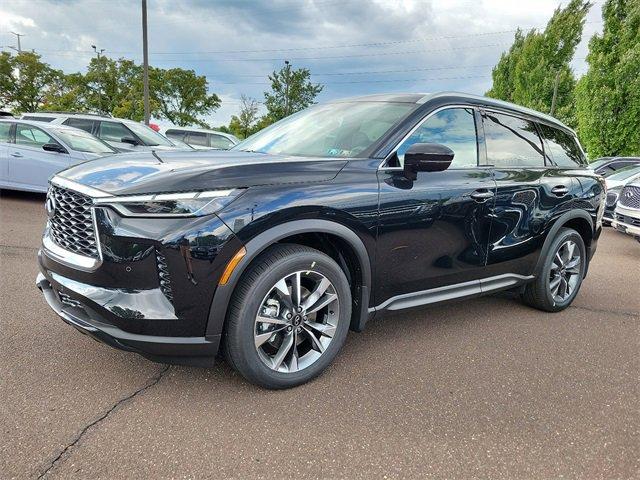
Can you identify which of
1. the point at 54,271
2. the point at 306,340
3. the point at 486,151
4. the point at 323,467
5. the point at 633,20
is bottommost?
the point at 323,467

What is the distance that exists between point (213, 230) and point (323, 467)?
3.90ft

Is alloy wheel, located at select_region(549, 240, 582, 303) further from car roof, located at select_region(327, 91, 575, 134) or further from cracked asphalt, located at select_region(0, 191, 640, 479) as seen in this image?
car roof, located at select_region(327, 91, 575, 134)

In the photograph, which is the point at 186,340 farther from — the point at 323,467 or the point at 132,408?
the point at 323,467

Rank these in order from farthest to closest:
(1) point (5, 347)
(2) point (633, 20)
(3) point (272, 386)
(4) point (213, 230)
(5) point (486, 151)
Answer: (2) point (633, 20)
(5) point (486, 151)
(1) point (5, 347)
(3) point (272, 386)
(4) point (213, 230)

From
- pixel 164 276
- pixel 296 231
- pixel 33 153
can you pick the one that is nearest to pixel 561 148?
pixel 296 231

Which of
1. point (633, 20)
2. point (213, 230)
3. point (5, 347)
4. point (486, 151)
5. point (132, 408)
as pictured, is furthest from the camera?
point (633, 20)

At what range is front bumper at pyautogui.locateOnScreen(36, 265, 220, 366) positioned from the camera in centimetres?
223

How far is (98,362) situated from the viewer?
2779 millimetres

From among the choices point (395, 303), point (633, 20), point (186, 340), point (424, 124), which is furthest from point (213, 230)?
point (633, 20)

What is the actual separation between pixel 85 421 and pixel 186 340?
62cm

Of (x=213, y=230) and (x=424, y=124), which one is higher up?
(x=424, y=124)

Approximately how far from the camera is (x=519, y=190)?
3572mm

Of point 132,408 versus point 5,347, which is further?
point 5,347

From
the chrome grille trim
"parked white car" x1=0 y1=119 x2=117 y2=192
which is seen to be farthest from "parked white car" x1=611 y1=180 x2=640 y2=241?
"parked white car" x1=0 y1=119 x2=117 y2=192
